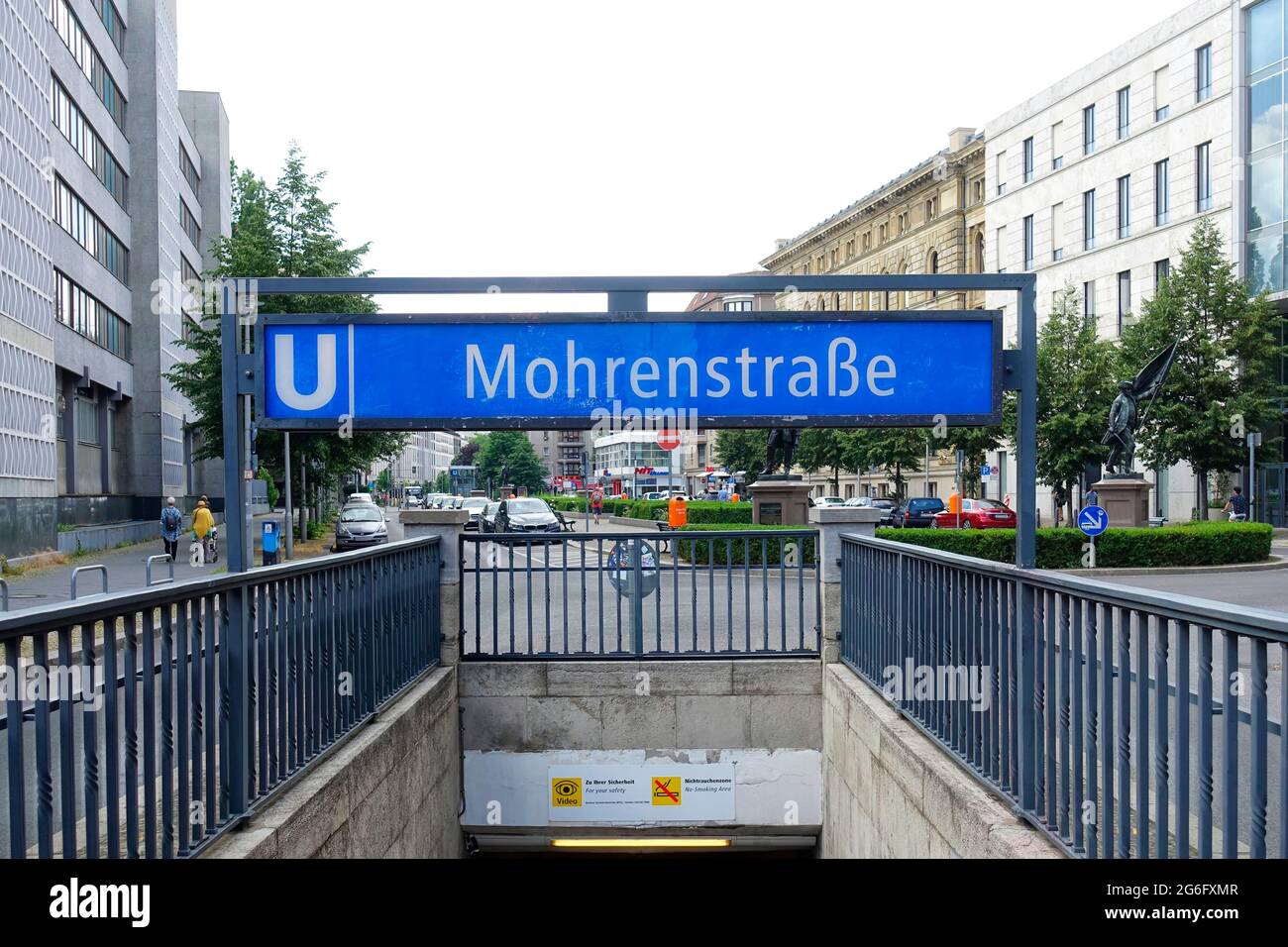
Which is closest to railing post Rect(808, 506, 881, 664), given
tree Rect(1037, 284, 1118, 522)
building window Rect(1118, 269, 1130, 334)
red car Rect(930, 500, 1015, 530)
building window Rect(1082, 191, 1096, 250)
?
red car Rect(930, 500, 1015, 530)

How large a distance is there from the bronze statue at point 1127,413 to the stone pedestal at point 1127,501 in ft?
1.44

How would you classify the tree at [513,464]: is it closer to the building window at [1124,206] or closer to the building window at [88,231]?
the building window at [88,231]

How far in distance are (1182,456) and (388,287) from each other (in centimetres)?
3733

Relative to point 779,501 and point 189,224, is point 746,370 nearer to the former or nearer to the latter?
point 779,501

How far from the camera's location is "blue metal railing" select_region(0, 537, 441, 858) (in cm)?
283

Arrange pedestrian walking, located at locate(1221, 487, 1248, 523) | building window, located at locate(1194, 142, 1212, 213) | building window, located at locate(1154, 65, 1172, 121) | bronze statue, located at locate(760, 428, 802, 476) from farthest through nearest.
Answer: building window, located at locate(1154, 65, 1172, 121), building window, located at locate(1194, 142, 1212, 213), pedestrian walking, located at locate(1221, 487, 1248, 523), bronze statue, located at locate(760, 428, 802, 476)

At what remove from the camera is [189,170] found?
2201 inches

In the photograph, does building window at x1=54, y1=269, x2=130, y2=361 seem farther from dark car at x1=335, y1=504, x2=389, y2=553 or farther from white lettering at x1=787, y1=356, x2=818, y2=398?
white lettering at x1=787, y1=356, x2=818, y2=398

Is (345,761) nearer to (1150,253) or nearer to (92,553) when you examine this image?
(92,553)

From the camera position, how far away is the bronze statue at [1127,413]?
2684cm

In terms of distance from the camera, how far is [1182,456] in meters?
36.5

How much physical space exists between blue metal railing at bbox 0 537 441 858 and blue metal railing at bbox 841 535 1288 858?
3.08m

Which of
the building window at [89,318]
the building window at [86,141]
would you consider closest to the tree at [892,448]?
the building window at [89,318]

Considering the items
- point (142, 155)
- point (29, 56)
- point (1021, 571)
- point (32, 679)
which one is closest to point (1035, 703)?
point (1021, 571)
